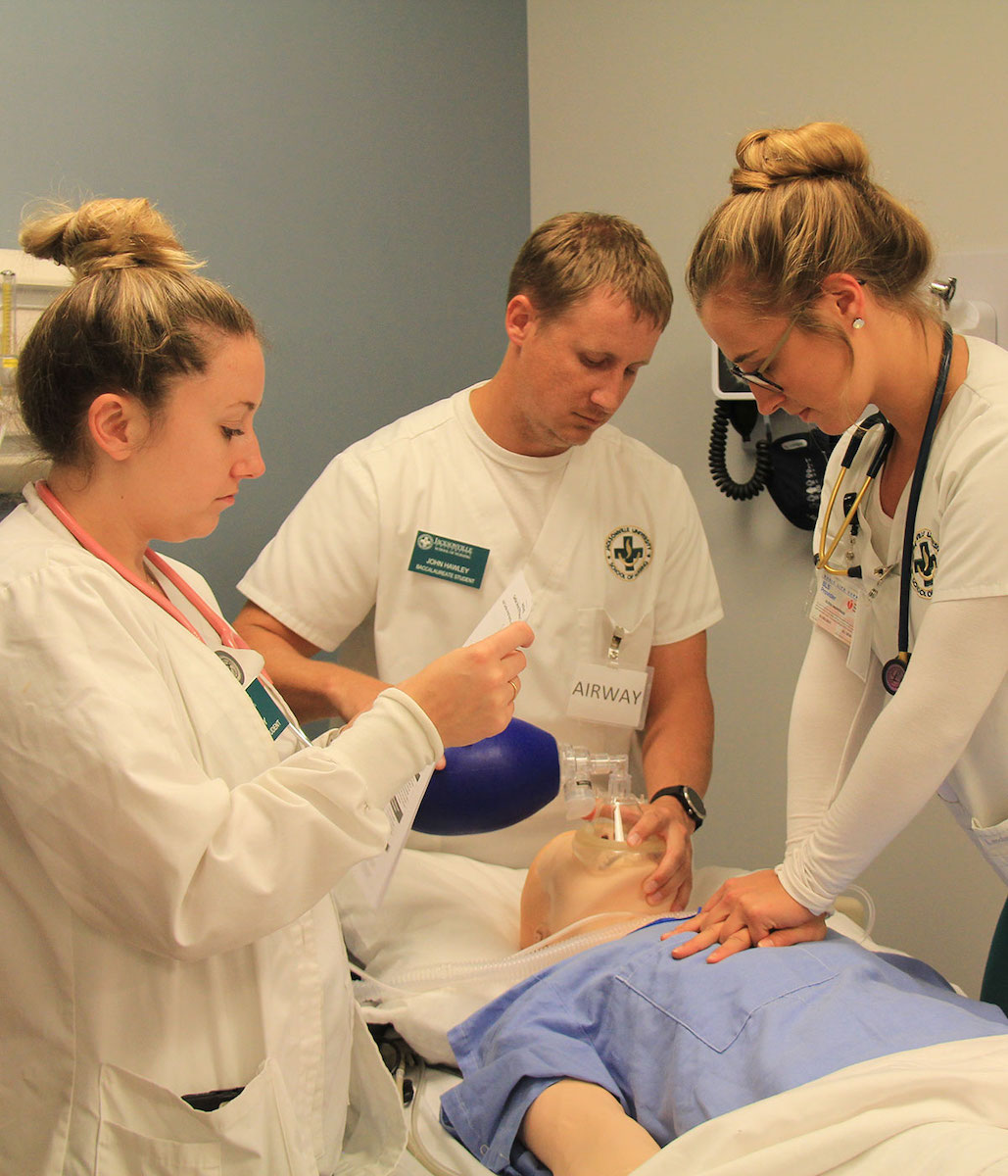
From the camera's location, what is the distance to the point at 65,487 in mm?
1164

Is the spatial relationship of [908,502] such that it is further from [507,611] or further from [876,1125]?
[876,1125]

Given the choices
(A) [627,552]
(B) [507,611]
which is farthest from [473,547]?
(B) [507,611]

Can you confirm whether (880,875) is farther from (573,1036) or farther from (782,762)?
(573,1036)

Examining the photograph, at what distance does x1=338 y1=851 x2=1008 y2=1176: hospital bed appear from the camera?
3.04ft

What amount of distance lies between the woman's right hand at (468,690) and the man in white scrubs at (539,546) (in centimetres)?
66

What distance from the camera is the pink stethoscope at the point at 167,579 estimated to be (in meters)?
1.13

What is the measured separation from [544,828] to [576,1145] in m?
0.84

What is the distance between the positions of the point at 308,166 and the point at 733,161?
1026mm

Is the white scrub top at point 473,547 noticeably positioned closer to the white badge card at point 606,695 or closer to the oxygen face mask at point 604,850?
the white badge card at point 606,695

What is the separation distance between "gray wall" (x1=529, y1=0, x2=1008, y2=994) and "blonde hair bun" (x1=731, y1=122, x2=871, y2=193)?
38.7 inches

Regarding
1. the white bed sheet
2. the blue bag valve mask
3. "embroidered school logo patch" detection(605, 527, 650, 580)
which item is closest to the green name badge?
"embroidered school logo patch" detection(605, 527, 650, 580)

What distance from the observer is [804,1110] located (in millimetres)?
990

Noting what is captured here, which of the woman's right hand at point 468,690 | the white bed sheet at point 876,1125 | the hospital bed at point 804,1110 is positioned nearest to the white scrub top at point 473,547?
the hospital bed at point 804,1110

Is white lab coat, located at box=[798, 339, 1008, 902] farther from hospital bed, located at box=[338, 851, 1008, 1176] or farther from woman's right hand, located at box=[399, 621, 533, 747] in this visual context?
woman's right hand, located at box=[399, 621, 533, 747]
